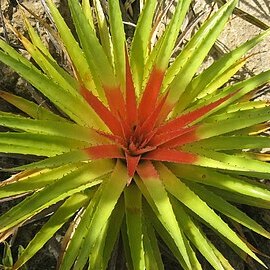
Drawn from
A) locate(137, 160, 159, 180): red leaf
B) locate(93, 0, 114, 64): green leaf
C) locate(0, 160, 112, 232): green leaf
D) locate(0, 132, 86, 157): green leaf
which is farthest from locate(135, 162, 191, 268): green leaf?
locate(93, 0, 114, 64): green leaf

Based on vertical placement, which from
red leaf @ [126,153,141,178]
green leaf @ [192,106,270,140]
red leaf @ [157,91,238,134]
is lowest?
green leaf @ [192,106,270,140]

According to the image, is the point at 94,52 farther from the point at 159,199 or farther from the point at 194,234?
the point at 194,234

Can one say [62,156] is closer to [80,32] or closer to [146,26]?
[80,32]

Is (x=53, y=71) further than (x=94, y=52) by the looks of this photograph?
Yes

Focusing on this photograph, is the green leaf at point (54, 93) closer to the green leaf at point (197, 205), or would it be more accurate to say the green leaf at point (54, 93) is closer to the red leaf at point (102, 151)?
the red leaf at point (102, 151)

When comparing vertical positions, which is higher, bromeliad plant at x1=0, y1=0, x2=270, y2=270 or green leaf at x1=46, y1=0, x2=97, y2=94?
green leaf at x1=46, y1=0, x2=97, y2=94

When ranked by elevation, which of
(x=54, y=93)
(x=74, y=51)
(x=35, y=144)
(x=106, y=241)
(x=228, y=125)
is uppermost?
(x=74, y=51)

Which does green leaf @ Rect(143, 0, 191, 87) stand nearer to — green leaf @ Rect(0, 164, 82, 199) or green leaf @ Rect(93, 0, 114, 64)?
green leaf @ Rect(93, 0, 114, 64)

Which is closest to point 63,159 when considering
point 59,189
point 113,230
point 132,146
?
point 59,189

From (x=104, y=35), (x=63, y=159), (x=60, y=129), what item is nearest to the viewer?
(x=63, y=159)
